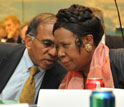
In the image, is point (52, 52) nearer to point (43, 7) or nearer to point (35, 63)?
point (35, 63)

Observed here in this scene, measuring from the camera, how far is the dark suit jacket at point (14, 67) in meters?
1.90

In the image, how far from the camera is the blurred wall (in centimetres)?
478

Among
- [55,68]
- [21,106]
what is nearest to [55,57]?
[55,68]

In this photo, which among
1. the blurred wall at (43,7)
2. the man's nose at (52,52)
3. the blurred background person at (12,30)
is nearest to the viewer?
the man's nose at (52,52)

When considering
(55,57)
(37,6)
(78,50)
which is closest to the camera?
(78,50)

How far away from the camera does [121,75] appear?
59.2 inches

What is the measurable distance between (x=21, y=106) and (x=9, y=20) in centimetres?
343

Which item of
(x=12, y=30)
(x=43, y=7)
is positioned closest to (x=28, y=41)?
(x=12, y=30)

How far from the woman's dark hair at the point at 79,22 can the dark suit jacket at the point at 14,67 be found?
0.46m

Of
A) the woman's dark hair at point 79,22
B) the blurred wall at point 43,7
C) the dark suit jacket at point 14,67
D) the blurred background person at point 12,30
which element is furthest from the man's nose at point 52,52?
the blurred wall at point 43,7

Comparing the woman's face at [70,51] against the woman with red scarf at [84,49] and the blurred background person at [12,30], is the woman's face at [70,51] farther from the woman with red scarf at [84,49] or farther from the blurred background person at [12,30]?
the blurred background person at [12,30]

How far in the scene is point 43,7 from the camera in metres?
4.84

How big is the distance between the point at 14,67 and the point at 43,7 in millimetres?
2964

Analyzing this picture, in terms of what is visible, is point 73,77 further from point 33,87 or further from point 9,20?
point 9,20
